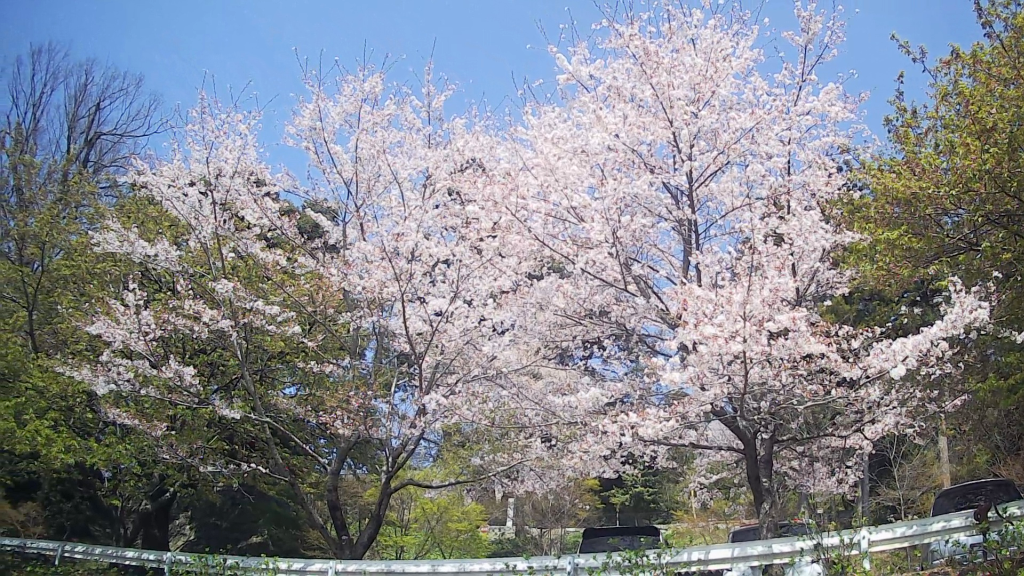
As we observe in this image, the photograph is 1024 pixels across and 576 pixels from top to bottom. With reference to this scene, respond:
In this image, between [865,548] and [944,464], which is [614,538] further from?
[944,464]

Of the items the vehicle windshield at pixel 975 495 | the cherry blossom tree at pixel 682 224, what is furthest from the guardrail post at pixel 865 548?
the vehicle windshield at pixel 975 495

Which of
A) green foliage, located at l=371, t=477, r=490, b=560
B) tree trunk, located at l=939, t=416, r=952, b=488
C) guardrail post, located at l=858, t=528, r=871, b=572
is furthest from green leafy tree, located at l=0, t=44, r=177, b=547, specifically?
tree trunk, located at l=939, t=416, r=952, b=488

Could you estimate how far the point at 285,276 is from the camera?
335 inches

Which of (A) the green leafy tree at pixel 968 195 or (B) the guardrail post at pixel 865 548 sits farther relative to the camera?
(A) the green leafy tree at pixel 968 195

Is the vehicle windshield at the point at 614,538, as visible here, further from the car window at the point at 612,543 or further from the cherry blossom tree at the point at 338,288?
the cherry blossom tree at the point at 338,288

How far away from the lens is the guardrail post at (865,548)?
499cm

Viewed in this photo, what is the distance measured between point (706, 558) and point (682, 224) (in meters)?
3.39

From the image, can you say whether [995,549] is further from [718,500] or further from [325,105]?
[718,500]

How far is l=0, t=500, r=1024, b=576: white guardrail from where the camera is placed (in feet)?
16.9

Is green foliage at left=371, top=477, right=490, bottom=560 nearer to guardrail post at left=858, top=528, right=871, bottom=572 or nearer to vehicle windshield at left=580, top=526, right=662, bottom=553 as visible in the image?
vehicle windshield at left=580, top=526, right=662, bottom=553

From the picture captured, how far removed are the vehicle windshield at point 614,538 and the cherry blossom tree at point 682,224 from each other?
898 mm

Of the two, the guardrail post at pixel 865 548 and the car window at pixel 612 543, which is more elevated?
the guardrail post at pixel 865 548

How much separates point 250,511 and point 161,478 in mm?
2613

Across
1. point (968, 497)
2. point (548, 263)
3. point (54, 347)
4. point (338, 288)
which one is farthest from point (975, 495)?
point (54, 347)
